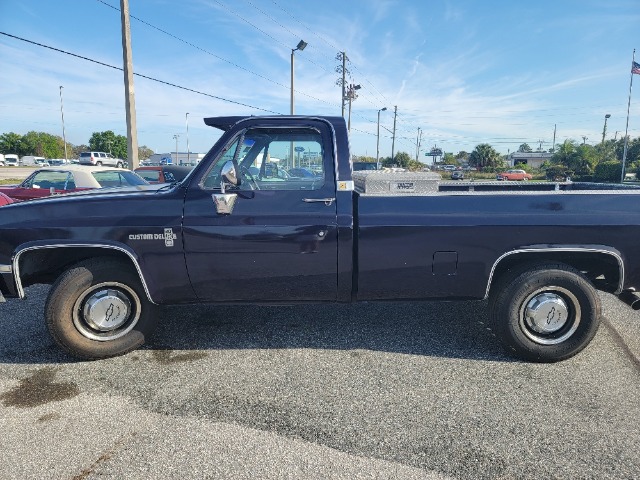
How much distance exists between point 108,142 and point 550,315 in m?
96.5

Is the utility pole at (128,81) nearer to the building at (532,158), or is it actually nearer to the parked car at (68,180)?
the parked car at (68,180)

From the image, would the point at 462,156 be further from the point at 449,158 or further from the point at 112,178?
the point at 112,178

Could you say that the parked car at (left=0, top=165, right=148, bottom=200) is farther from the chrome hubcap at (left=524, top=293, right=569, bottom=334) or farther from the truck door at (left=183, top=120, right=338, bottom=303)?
the chrome hubcap at (left=524, top=293, right=569, bottom=334)

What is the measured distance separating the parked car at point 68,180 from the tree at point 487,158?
8002 cm

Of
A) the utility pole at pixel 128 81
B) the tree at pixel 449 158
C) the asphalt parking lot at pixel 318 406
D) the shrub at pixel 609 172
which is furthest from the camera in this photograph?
the tree at pixel 449 158

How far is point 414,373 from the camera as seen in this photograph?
327cm

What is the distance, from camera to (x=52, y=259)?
3.58 meters

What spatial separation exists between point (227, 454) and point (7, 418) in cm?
154

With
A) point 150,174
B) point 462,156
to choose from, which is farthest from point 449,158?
point 150,174

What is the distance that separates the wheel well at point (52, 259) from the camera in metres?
3.44

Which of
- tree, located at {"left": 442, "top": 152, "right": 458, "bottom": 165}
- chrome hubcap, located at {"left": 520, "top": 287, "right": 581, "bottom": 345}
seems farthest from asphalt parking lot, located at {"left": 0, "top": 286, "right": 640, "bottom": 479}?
tree, located at {"left": 442, "top": 152, "right": 458, "bottom": 165}

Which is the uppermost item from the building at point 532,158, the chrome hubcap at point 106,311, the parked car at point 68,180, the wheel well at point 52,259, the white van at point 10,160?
the building at point 532,158

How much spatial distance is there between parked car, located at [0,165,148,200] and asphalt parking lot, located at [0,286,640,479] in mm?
5341

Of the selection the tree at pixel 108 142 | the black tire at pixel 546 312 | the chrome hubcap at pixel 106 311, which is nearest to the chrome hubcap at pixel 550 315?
the black tire at pixel 546 312
